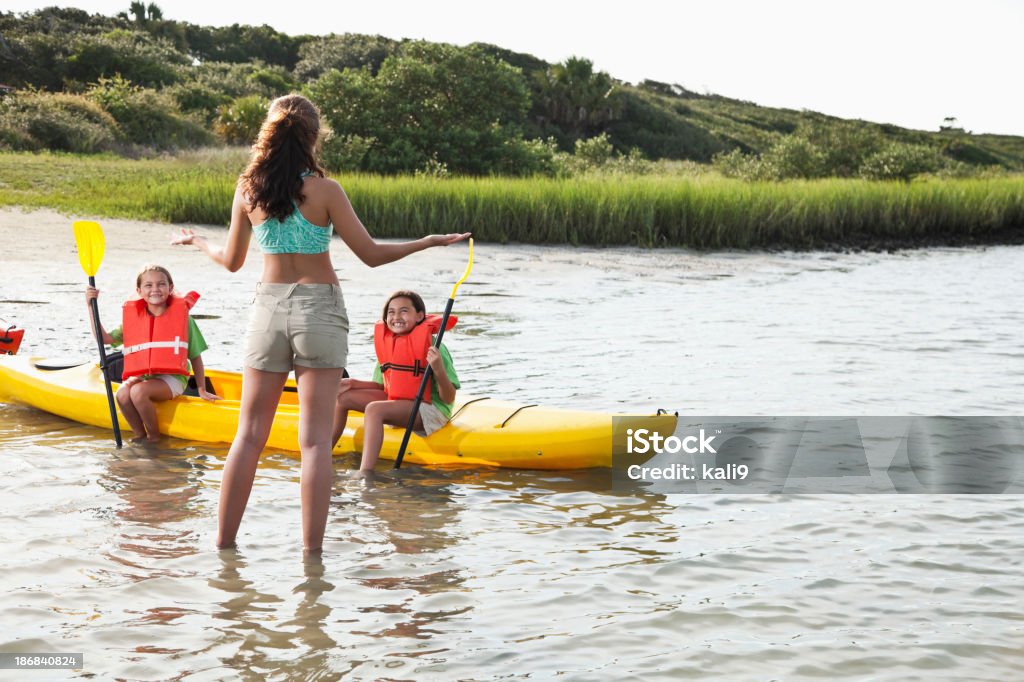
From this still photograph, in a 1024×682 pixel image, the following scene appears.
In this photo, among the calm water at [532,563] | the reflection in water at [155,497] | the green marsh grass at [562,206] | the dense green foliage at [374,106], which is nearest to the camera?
the calm water at [532,563]

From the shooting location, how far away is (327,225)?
3598mm

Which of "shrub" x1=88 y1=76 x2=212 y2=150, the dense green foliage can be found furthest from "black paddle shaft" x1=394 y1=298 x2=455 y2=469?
"shrub" x1=88 y1=76 x2=212 y2=150

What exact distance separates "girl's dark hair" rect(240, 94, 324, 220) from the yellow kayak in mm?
2057

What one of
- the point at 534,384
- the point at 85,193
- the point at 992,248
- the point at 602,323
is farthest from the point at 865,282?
the point at 85,193

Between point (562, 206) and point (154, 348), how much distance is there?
Answer: 9.65 metres

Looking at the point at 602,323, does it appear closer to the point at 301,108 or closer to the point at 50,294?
the point at 50,294

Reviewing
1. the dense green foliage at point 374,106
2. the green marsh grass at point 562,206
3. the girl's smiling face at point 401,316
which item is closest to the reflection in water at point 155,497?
the girl's smiling face at point 401,316

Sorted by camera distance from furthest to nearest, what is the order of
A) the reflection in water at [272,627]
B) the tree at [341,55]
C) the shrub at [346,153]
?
the tree at [341,55] → the shrub at [346,153] → the reflection in water at [272,627]

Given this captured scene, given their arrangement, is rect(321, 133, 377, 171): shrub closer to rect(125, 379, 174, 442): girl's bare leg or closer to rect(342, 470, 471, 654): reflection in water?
rect(125, 379, 174, 442): girl's bare leg

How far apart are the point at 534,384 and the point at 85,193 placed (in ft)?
33.3

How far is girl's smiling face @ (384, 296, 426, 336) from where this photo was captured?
5344 mm

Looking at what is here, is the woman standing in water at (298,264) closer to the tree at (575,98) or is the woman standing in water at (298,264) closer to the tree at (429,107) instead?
the tree at (429,107)

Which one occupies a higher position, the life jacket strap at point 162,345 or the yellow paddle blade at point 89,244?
the yellow paddle blade at point 89,244

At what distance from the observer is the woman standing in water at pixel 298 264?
3.51 meters
